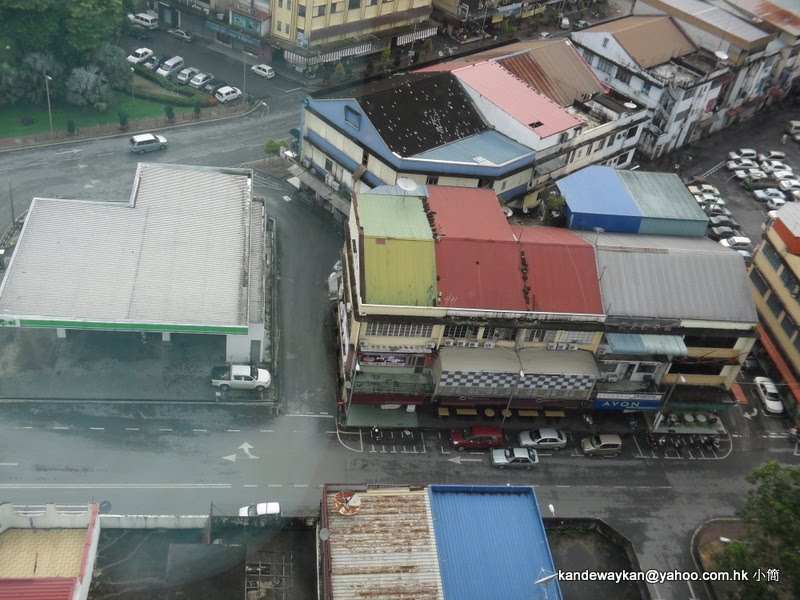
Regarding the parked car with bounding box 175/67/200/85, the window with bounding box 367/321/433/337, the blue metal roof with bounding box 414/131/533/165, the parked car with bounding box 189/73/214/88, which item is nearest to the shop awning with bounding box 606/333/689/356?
the window with bounding box 367/321/433/337

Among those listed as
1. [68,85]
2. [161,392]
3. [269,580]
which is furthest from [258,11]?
[269,580]

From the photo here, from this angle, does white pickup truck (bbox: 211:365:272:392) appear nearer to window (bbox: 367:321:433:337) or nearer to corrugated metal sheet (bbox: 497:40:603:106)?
window (bbox: 367:321:433:337)

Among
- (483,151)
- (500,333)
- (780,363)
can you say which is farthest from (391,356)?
(780,363)

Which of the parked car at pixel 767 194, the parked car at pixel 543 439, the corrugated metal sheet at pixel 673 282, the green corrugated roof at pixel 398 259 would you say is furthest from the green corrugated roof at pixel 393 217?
the parked car at pixel 767 194

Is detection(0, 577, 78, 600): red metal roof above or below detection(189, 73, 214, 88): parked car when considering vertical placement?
above

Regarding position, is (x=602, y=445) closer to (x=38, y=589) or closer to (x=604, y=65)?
(x=38, y=589)

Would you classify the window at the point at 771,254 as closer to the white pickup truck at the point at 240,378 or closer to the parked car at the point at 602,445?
the parked car at the point at 602,445

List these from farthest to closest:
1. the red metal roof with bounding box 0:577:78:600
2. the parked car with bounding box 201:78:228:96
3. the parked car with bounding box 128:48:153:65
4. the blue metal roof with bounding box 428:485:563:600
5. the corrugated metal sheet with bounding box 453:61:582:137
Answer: the parked car with bounding box 128:48:153:65, the parked car with bounding box 201:78:228:96, the corrugated metal sheet with bounding box 453:61:582:137, the blue metal roof with bounding box 428:485:563:600, the red metal roof with bounding box 0:577:78:600
